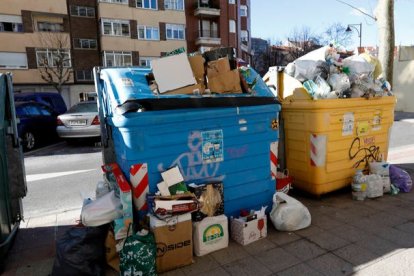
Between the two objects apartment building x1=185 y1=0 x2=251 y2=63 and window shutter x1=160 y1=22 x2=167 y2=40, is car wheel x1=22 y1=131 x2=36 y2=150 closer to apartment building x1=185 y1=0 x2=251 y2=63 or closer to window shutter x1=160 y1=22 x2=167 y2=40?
window shutter x1=160 y1=22 x2=167 y2=40

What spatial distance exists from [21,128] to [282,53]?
118ft

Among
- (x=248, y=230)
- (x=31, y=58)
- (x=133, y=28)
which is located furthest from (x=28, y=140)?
(x=133, y=28)

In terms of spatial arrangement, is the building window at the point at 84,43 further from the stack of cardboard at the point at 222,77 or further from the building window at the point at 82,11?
the stack of cardboard at the point at 222,77

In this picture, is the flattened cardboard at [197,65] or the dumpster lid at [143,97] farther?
the flattened cardboard at [197,65]

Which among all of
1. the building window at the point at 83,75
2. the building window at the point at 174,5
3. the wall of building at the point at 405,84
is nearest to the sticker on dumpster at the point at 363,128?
the wall of building at the point at 405,84

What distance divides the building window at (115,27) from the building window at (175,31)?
379 cm

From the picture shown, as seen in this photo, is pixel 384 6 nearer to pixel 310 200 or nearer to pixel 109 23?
pixel 310 200

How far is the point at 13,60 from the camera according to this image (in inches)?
918

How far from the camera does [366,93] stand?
4.33 metres

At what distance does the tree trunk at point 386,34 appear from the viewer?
19.3ft

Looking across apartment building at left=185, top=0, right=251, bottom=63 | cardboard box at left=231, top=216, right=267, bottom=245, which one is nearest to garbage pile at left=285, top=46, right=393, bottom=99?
cardboard box at left=231, top=216, right=267, bottom=245

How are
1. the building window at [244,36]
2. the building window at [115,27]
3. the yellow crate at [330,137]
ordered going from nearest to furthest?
the yellow crate at [330,137] → the building window at [115,27] → the building window at [244,36]

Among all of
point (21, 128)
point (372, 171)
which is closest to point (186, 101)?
point (372, 171)

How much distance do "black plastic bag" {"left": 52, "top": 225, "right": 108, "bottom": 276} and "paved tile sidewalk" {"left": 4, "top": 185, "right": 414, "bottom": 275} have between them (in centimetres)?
33
